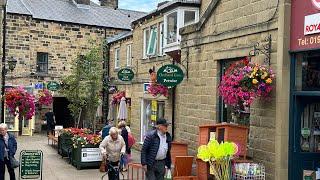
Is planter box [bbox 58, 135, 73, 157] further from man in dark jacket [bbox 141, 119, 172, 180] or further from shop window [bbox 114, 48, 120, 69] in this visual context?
shop window [bbox 114, 48, 120, 69]

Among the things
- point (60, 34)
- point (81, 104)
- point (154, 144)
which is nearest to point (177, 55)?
point (154, 144)

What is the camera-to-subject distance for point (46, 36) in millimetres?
30750

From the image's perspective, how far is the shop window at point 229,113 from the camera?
35.2ft

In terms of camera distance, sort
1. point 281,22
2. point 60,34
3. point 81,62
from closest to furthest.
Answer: point 281,22, point 81,62, point 60,34

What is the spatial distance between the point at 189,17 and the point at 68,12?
59.7 feet

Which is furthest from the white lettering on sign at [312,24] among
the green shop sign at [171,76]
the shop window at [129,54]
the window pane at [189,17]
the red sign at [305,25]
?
the shop window at [129,54]

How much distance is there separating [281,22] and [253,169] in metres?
2.84

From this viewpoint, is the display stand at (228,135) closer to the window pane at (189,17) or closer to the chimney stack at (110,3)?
the window pane at (189,17)

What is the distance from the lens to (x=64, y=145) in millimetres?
18578

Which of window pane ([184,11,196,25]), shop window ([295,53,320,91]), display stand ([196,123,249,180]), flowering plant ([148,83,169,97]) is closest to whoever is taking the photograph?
shop window ([295,53,320,91])

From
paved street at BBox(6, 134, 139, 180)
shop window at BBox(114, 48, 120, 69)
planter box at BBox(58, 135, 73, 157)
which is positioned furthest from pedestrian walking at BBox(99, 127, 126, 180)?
shop window at BBox(114, 48, 120, 69)

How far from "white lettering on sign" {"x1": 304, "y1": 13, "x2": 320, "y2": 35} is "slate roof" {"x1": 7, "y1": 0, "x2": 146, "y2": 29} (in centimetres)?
2409

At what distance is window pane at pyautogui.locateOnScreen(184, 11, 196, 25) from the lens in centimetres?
1655

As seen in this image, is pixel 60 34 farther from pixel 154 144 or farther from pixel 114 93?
pixel 154 144
